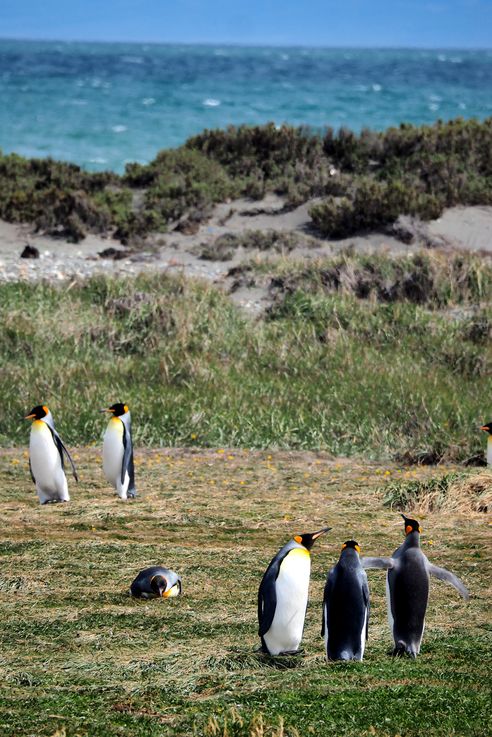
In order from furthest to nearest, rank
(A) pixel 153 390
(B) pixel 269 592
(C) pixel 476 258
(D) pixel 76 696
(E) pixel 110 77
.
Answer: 1. (E) pixel 110 77
2. (C) pixel 476 258
3. (A) pixel 153 390
4. (B) pixel 269 592
5. (D) pixel 76 696

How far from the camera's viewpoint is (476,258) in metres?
20.4

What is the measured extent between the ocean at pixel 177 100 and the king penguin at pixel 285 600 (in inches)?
1838

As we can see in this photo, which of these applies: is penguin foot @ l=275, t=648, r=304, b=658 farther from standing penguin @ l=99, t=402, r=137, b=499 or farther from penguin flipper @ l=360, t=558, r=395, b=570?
standing penguin @ l=99, t=402, r=137, b=499

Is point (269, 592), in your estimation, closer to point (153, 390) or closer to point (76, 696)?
point (76, 696)

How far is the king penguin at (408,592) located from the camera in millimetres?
6777

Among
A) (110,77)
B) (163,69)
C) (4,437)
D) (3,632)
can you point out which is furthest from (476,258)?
(163,69)

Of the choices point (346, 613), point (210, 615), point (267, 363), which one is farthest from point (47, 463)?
point (267, 363)

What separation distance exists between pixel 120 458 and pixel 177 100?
277 ft

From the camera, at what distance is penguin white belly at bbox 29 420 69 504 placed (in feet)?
35.7

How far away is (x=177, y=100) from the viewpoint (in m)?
92.7

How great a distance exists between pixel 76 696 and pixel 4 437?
312 inches

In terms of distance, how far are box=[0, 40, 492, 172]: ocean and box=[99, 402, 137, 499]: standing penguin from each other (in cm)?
4254

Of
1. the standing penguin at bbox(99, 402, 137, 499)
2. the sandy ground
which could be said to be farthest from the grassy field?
the sandy ground

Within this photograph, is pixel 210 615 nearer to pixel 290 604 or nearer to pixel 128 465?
pixel 290 604
